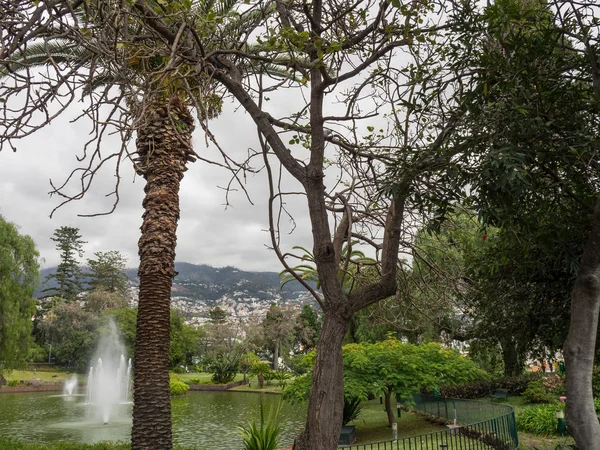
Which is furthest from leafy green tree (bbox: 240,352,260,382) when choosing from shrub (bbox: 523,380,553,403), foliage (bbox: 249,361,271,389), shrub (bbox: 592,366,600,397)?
shrub (bbox: 592,366,600,397)

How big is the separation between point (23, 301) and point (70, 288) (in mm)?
48562

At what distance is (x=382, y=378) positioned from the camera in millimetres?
13805

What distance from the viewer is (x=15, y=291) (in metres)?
29.9

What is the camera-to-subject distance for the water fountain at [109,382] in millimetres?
25225

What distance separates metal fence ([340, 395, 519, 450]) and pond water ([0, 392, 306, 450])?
4.27 metres

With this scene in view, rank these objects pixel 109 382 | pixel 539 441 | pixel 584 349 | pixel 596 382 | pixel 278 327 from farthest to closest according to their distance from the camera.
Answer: pixel 278 327, pixel 109 382, pixel 596 382, pixel 539 441, pixel 584 349

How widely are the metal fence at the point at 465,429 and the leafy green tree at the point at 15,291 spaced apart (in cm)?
2394

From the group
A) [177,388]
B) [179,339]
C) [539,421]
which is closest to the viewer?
[539,421]

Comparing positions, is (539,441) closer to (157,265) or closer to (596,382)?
(596,382)

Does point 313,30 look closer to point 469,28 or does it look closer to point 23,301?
point 469,28

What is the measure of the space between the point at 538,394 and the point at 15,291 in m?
28.8

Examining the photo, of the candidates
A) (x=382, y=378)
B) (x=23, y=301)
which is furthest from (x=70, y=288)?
(x=382, y=378)

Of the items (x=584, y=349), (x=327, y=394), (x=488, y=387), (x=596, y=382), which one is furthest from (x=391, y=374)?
(x=488, y=387)

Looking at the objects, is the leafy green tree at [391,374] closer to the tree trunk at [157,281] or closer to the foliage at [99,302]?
the tree trunk at [157,281]
